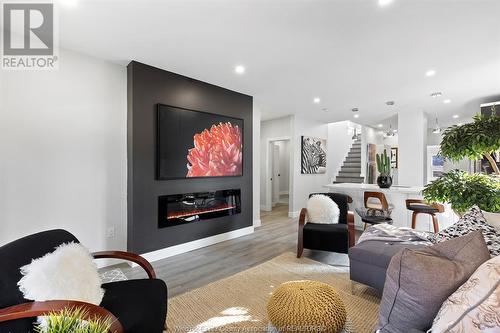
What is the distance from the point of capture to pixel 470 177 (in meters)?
2.42

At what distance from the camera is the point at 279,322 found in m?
1.54

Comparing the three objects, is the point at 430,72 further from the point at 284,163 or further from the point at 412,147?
the point at 284,163

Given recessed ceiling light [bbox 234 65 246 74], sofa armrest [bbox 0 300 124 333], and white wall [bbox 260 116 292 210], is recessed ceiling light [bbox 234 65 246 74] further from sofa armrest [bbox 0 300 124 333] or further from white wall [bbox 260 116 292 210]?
white wall [bbox 260 116 292 210]

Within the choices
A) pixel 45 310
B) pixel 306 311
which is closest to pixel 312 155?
pixel 306 311

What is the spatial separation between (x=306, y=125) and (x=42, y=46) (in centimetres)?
546

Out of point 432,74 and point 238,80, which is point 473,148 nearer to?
point 432,74

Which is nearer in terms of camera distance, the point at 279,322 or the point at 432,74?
the point at 279,322

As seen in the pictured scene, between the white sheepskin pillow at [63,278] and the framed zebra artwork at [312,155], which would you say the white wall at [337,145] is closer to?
the framed zebra artwork at [312,155]

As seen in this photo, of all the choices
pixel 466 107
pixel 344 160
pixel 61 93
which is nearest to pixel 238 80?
pixel 61 93

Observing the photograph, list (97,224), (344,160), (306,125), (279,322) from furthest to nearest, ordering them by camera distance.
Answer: (344,160)
(306,125)
(97,224)
(279,322)

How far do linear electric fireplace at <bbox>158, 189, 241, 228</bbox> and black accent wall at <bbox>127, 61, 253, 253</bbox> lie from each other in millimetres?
72

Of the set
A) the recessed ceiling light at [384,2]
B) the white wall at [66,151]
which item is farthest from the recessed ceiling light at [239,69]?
the recessed ceiling light at [384,2]

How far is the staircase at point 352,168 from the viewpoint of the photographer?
7.98 metres

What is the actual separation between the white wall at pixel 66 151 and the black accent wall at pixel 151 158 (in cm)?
20
